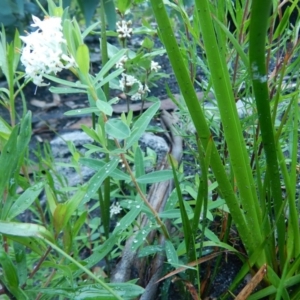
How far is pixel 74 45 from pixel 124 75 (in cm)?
31

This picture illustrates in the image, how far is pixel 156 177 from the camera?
24.7 inches

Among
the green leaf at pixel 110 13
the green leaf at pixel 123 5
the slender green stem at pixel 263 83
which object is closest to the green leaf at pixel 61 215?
the slender green stem at pixel 263 83

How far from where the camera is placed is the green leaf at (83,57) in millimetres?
501

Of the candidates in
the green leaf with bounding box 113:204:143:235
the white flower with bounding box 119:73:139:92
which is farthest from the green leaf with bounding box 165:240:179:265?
the white flower with bounding box 119:73:139:92

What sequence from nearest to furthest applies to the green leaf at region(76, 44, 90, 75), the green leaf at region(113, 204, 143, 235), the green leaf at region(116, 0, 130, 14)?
the green leaf at region(76, 44, 90, 75) → the green leaf at region(113, 204, 143, 235) → the green leaf at region(116, 0, 130, 14)

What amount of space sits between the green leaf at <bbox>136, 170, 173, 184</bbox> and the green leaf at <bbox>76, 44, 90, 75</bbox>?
0.18m

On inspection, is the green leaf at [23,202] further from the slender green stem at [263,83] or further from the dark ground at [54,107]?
the dark ground at [54,107]

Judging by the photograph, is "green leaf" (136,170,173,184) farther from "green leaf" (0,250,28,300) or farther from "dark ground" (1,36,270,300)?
"dark ground" (1,36,270,300)

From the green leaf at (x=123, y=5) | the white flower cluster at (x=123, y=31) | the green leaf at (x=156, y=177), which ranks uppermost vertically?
the green leaf at (x=123, y=5)

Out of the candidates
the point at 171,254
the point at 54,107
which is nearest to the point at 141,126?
the point at 171,254

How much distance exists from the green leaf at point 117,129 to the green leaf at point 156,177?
11cm

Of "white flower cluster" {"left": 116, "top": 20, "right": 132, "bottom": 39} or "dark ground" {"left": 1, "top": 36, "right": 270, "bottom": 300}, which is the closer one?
"white flower cluster" {"left": 116, "top": 20, "right": 132, "bottom": 39}

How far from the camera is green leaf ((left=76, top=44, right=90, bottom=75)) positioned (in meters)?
0.50

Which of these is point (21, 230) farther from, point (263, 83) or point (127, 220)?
point (263, 83)
